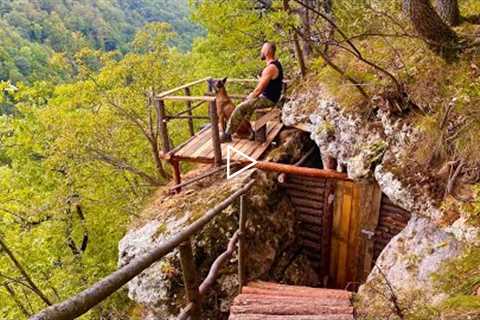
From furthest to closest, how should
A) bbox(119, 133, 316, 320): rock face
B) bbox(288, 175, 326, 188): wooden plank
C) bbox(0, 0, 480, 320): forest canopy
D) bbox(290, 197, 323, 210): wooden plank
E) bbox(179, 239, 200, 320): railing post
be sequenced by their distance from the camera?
bbox(290, 197, 323, 210): wooden plank → bbox(288, 175, 326, 188): wooden plank → bbox(119, 133, 316, 320): rock face → bbox(0, 0, 480, 320): forest canopy → bbox(179, 239, 200, 320): railing post

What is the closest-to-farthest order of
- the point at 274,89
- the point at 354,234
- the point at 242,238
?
the point at 242,238 → the point at 274,89 → the point at 354,234

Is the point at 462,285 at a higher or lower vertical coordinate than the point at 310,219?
higher

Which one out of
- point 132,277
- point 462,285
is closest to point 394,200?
point 462,285

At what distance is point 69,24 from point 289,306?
7858cm

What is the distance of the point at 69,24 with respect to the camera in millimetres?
72438

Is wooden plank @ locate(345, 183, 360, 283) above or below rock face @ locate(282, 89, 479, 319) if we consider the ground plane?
below

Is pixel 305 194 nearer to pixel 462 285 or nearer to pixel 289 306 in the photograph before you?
pixel 289 306

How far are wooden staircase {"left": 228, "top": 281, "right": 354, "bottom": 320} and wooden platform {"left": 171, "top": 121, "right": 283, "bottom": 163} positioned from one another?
317cm

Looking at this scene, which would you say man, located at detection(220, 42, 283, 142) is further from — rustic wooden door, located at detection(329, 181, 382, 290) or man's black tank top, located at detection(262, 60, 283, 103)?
rustic wooden door, located at detection(329, 181, 382, 290)

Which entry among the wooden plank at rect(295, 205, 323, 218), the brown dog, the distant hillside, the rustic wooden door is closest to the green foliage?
the rustic wooden door

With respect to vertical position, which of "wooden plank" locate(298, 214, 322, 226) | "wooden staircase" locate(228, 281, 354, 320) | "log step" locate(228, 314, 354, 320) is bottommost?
"wooden plank" locate(298, 214, 322, 226)

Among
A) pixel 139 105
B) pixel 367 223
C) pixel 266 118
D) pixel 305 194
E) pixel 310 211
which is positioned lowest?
pixel 310 211

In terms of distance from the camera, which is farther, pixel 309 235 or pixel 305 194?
pixel 309 235

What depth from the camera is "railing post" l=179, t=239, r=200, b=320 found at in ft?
7.37
